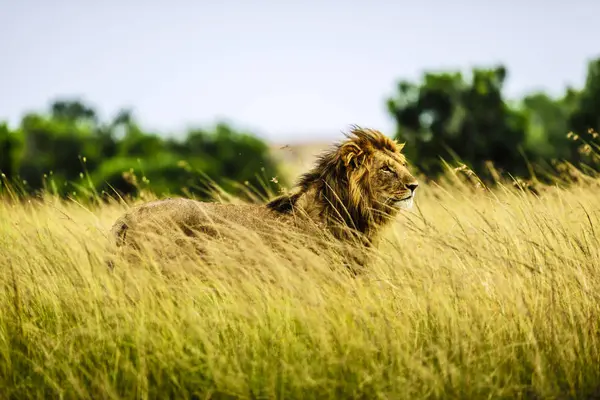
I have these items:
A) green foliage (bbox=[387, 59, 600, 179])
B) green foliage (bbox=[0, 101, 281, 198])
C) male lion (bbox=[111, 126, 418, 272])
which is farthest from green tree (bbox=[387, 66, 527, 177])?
male lion (bbox=[111, 126, 418, 272])

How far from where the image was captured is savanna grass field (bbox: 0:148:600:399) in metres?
2.94

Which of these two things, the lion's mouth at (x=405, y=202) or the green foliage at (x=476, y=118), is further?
the green foliage at (x=476, y=118)

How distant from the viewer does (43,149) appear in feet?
110

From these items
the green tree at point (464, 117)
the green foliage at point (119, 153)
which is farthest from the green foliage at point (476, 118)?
the green foliage at point (119, 153)

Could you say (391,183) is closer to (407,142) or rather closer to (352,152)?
(352,152)

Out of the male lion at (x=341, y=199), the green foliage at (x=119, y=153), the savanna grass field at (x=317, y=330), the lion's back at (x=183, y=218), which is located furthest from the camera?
the green foliage at (x=119, y=153)

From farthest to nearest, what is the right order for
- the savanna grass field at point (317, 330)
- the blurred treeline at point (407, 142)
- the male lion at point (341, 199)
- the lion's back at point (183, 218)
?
the blurred treeline at point (407, 142), the male lion at point (341, 199), the lion's back at point (183, 218), the savanna grass field at point (317, 330)

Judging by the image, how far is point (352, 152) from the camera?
16.3 feet

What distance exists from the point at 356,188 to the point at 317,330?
6.37ft

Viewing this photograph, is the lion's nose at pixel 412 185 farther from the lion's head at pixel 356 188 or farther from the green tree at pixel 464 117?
the green tree at pixel 464 117

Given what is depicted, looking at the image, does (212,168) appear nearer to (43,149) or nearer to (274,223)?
(43,149)

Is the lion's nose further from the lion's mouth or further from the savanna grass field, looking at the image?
the savanna grass field

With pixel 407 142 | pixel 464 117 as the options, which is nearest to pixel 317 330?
pixel 407 142

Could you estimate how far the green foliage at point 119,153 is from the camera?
1103 inches
